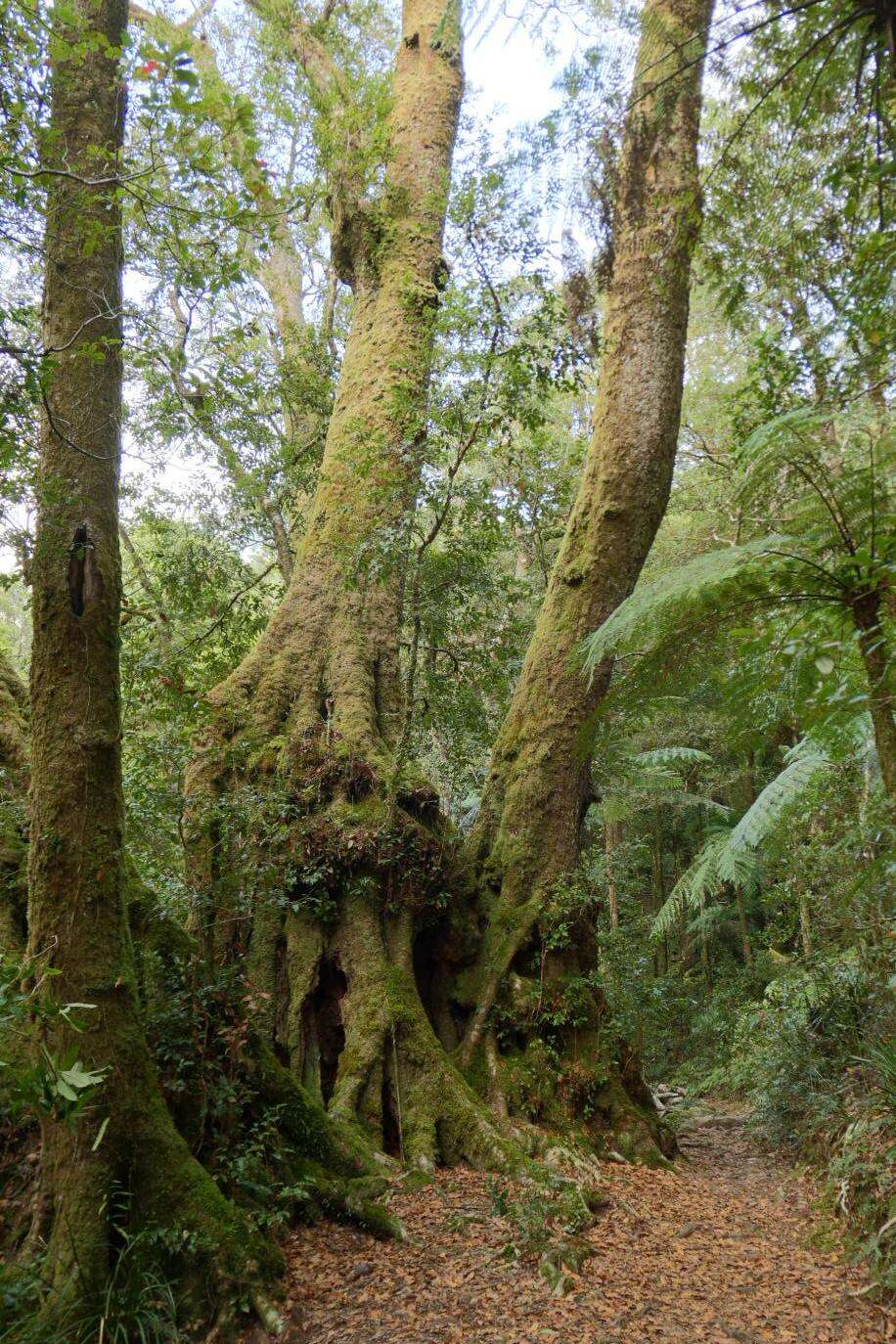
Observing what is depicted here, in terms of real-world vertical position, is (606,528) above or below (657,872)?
above

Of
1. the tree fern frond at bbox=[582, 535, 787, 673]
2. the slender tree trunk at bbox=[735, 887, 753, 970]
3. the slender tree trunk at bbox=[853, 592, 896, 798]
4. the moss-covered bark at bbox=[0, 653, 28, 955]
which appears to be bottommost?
the slender tree trunk at bbox=[735, 887, 753, 970]

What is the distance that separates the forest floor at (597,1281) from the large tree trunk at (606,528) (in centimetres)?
194

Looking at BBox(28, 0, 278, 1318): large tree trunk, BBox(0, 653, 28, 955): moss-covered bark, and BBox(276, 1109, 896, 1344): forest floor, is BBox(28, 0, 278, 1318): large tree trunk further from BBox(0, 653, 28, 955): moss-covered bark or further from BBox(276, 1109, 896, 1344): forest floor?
BBox(0, 653, 28, 955): moss-covered bark

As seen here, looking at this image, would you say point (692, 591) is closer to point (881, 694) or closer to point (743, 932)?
point (881, 694)

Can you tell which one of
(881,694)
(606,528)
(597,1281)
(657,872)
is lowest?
(597,1281)

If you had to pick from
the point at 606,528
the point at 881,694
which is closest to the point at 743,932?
the point at 606,528

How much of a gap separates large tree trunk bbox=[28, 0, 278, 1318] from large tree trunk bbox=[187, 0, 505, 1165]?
987 mm

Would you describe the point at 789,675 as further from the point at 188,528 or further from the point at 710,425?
the point at 710,425

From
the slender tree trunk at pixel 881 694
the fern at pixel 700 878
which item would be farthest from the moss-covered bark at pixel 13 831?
the fern at pixel 700 878

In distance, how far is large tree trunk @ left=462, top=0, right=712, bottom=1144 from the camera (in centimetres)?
607

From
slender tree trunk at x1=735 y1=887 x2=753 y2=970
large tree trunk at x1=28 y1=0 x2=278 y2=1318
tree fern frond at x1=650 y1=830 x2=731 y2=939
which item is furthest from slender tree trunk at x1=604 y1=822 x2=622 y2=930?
large tree trunk at x1=28 y1=0 x2=278 y2=1318

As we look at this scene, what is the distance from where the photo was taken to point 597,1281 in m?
3.66

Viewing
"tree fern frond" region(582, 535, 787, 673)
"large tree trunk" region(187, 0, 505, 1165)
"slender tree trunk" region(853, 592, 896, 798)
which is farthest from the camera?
"large tree trunk" region(187, 0, 505, 1165)

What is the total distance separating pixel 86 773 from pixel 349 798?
265cm
